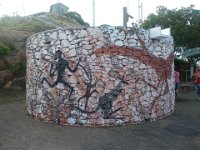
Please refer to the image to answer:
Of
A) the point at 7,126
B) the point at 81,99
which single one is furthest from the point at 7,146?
the point at 81,99

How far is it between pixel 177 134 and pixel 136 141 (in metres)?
1.29

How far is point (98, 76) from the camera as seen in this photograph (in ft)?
27.5

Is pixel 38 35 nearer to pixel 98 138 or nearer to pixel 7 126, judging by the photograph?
pixel 7 126

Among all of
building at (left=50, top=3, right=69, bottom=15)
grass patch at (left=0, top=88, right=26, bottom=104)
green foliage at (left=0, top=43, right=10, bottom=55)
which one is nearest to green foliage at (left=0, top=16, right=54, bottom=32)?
green foliage at (left=0, top=43, right=10, bottom=55)

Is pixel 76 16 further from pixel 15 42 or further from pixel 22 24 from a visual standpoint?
pixel 15 42

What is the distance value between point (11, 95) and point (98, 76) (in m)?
7.16

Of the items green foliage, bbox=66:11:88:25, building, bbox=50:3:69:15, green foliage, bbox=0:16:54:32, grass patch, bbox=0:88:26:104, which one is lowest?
grass patch, bbox=0:88:26:104

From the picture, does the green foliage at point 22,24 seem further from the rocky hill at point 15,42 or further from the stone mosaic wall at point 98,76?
the stone mosaic wall at point 98,76

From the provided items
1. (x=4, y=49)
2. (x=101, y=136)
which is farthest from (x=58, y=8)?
(x=101, y=136)

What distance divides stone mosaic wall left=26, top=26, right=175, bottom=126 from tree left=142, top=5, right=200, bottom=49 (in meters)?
16.1

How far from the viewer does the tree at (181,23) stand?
79.4ft

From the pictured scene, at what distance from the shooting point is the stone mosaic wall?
8414 mm

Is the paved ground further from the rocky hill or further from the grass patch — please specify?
the rocky hill

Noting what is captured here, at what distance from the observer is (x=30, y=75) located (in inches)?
389
